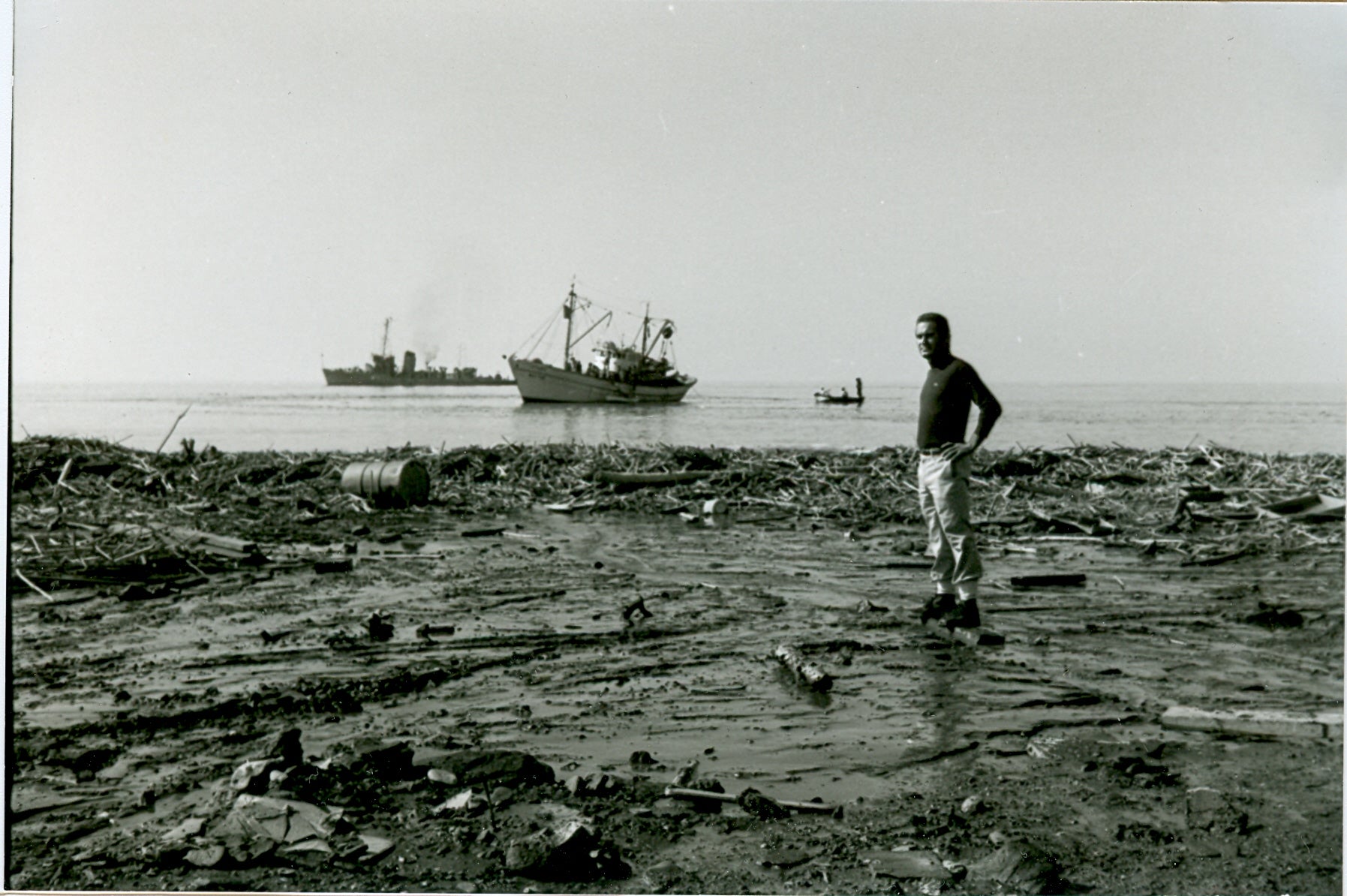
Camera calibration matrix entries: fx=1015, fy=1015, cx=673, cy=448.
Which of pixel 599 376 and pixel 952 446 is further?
pixel 599 376

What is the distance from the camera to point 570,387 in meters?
69.5

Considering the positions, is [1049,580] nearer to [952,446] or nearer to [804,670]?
[952,446]

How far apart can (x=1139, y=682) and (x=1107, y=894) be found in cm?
253

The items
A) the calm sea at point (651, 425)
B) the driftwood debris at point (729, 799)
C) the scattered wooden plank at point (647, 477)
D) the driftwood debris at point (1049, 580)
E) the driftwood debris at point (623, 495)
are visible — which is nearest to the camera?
the driftwood debris at point (729, 799)

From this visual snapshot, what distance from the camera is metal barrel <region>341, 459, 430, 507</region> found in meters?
14.3

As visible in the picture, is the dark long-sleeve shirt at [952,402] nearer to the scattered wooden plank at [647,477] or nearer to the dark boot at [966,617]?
the dark boot at [966,617]

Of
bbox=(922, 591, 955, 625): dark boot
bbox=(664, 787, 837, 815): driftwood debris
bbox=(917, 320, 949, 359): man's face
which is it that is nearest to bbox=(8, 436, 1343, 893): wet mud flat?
bbox=(664, 787, 837, 815): driftwood debris

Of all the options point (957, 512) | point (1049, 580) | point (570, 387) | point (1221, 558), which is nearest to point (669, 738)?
point (957, 512)

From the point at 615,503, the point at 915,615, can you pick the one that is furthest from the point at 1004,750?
the point at 615,503

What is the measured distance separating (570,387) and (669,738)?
65.4 m

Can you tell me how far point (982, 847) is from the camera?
365 centimetres

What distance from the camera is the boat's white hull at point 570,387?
68938mm

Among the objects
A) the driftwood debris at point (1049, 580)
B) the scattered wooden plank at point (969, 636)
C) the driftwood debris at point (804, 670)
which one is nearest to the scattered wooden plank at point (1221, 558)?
the driftwood debris at point (1049, 580)

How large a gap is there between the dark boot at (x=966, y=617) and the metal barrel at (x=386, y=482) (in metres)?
9.36
